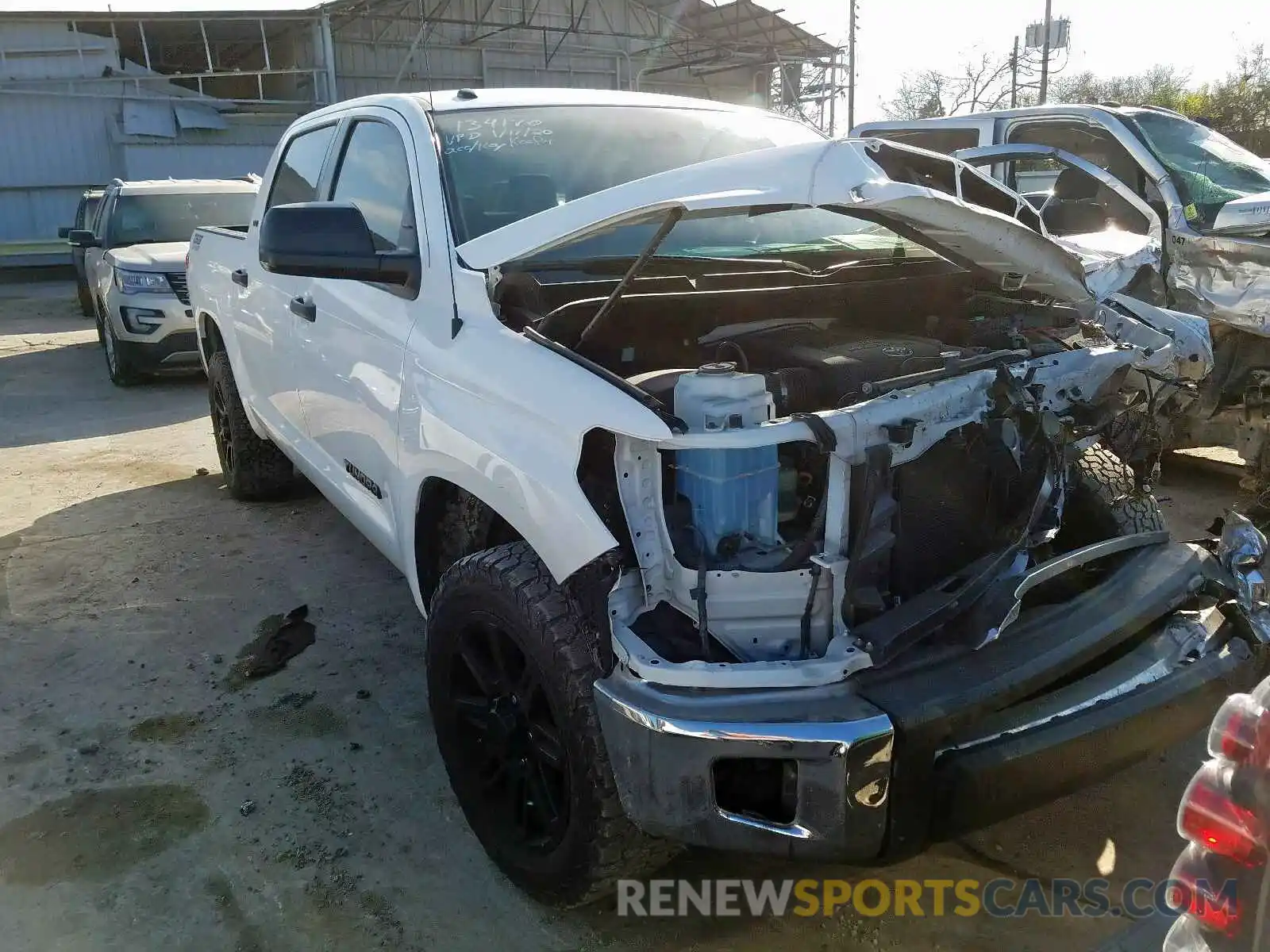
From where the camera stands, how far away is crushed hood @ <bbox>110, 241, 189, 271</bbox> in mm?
8656

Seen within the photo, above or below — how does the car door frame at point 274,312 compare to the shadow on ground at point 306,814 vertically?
above

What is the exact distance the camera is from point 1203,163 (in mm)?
5469

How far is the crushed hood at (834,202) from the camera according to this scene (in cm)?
215

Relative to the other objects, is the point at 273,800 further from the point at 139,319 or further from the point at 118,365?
the point at 118,365

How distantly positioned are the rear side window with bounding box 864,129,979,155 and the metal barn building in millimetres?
15169

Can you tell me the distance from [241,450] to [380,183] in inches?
99.8

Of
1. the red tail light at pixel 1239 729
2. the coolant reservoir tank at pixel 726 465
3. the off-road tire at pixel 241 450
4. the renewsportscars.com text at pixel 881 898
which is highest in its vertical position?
the coolant reservoir tank at pixel 726 465

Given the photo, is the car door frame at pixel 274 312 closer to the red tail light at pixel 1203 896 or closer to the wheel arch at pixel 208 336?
the wheel arch at pixel 208 336

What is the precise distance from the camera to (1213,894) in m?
1.33

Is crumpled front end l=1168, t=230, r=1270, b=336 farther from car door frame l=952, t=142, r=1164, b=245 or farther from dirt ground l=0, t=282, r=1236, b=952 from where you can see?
dirt ground l=0, t=282, r=1236, b=952

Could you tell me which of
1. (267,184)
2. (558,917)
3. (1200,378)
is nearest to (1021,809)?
(558,917)

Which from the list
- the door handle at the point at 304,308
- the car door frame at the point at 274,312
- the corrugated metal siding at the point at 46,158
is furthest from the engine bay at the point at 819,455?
the corrugated metal siding at the point at 46,158

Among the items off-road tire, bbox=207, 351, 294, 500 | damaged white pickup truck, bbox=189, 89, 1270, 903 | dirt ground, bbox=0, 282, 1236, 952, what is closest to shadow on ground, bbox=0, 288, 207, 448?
off-road tire, bbox=207, 351, 294, 500

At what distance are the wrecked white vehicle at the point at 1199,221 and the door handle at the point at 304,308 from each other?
11.0ft
